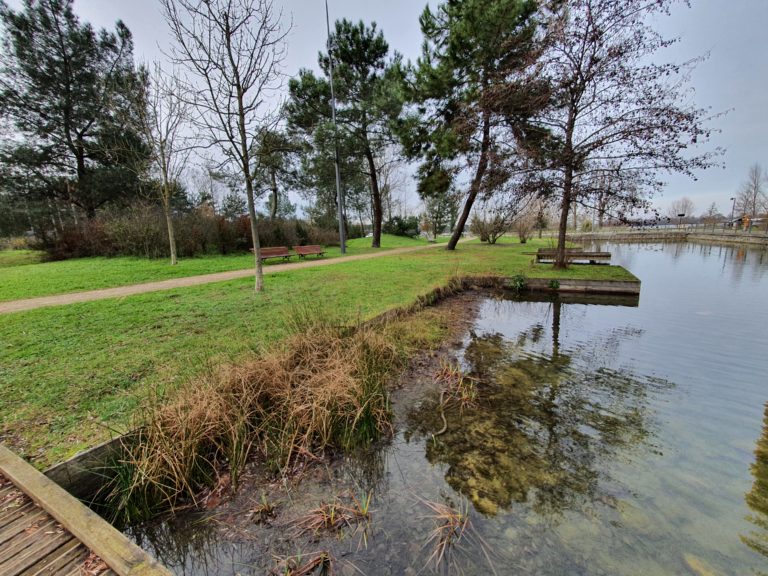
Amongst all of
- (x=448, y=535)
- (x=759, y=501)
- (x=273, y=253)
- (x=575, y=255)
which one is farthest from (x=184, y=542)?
(x=575, y=255)

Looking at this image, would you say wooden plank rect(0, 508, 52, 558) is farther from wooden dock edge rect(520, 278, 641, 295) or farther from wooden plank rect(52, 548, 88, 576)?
wooden dock edge rect(520, 278, 641, 295)

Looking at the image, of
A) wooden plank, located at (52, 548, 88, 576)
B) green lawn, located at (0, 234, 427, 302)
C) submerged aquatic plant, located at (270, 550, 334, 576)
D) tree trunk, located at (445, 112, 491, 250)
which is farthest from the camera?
tree trunk, located at (445, 112, 491, 250)

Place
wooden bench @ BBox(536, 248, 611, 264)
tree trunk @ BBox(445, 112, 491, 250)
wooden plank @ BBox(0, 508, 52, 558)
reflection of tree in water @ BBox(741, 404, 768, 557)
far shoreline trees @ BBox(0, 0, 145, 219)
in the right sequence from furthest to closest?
1. far shoreline trees @ BBox(0, 0, 145, 219)
2. tree trunk @ BBox(445, 112, 491, 250)
3. wooden bench @ BBox(536, 248, 611, 264)
4. reflection of tree in water @ BBox(741, 404, 768, 557)
5. wooden plank @ BBox(0, 508, 52, 558)

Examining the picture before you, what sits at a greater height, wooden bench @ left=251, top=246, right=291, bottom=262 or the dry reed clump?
wooden bench @ left=251, top=246, right=291, bottom=262

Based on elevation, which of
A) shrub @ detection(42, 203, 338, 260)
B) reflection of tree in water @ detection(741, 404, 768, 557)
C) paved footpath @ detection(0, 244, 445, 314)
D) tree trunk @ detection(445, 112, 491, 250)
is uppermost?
tree trunk @ detection(445, 112, 491, 250)

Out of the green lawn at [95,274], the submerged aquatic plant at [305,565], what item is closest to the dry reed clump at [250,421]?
the submerged aquatic plant at [305,565]

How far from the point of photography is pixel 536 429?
3.21 meters

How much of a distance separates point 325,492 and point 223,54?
8.31m

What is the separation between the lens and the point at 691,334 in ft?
18.9

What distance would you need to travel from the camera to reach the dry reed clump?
2.33 meters

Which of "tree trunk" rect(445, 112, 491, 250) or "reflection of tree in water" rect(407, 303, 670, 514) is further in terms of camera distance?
"tree trunk" rect(445, 112, 491, 250)

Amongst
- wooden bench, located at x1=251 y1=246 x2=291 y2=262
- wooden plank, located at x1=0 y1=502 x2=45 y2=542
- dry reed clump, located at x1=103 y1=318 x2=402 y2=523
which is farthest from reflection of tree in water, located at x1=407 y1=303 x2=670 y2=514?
wooden bench, located at x1=251 y1=246 x2=291 y2=262

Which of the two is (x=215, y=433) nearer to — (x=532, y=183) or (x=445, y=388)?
(x=445, y=388)

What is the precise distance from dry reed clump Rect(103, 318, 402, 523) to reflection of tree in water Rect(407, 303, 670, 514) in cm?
71
